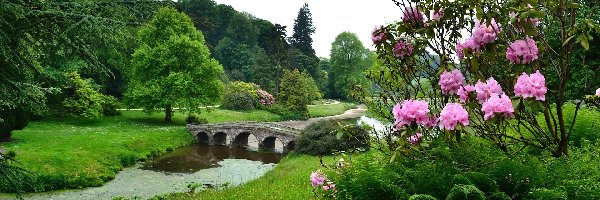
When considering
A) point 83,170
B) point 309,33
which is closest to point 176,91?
point 83,170

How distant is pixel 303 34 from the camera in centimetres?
8350

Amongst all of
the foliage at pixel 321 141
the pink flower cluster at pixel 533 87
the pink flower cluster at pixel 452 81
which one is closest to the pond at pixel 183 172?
the foliage at pixel 321 141

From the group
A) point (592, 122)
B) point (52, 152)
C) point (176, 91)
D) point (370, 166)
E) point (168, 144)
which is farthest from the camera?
point (176, 91)

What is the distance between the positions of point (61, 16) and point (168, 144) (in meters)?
23.1

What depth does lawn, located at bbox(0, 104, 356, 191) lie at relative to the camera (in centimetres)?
2109

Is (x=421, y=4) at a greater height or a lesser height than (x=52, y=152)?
greater

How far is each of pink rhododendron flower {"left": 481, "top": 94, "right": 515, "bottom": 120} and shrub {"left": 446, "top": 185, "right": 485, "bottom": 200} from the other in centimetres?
65

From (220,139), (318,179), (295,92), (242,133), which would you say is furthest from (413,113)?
(295,92)

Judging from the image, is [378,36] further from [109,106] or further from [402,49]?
[109,106]

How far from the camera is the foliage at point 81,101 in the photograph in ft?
112

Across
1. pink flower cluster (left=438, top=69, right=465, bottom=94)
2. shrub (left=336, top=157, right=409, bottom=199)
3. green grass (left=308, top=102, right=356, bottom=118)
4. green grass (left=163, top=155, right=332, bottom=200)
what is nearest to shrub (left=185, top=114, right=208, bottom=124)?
green grass (left=308, top=102, right=356, bottom=118)

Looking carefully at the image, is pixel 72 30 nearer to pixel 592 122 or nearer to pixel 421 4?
pixel 421 4

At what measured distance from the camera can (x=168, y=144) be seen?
3166cm

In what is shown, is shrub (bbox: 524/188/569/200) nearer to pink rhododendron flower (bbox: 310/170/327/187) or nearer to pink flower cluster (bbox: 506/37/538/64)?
pink flower cluster (bbox: 506/37/538/64)
